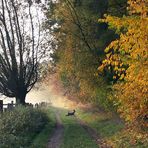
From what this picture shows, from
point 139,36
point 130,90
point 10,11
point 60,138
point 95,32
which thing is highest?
point 10,11

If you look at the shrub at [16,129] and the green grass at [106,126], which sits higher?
the shrub at [16,129]

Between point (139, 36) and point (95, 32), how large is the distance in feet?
54.5

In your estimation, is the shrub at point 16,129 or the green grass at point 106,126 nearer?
the shrub at point 16,129

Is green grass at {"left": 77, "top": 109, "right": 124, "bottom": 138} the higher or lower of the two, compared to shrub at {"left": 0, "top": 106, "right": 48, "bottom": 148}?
lower

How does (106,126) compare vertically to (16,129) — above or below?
below

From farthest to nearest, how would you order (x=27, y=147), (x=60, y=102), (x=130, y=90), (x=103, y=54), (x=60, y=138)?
(x=60, y=102) < (x=103, y=54) < (x=60, y=138) < (x=27, y=147) < (x=130, y=90)

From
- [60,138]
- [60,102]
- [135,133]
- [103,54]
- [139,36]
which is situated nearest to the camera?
[139,36]

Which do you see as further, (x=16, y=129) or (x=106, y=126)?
(x=106, y=126)

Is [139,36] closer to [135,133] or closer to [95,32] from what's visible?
[135,133]

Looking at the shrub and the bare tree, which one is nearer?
the shrub

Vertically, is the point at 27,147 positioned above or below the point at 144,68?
below

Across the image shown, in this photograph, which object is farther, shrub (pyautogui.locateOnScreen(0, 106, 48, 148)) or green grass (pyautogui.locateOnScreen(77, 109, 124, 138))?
green grass (pyautogui.locateOnScreen(77, 109, 124, 138))

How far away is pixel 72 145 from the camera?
2084 cm

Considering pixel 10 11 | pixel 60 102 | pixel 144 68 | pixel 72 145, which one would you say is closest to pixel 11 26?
pixel 10 11
